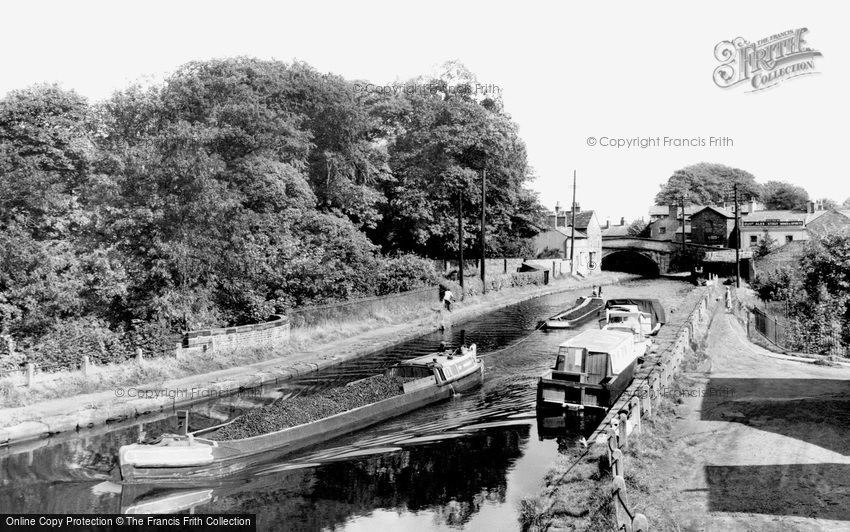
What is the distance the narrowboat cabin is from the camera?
19.0 m

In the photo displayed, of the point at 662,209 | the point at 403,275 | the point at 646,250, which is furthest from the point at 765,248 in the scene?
the point at 662,209

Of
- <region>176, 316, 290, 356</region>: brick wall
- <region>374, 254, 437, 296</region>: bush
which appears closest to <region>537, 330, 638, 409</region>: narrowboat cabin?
<region>176, 316, 290, 356</region>: brick wall

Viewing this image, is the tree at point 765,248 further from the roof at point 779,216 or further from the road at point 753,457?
the road at point 753,457

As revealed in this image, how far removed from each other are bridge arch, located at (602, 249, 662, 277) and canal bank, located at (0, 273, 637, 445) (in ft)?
194

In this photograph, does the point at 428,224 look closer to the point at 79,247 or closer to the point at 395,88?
A: the point at 395,88

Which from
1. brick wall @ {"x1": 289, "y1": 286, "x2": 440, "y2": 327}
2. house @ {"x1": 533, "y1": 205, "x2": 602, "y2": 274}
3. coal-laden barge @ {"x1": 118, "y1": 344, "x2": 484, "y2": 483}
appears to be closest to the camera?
coal-laden barge @ {"x1": 118, "y1": 344, "x2": 484, "y2": 483}

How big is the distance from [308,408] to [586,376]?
843cm

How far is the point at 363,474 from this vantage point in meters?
15.1

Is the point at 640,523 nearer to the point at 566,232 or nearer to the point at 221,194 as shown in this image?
the point at 221,194

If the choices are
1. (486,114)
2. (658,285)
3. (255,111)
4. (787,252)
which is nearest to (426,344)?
(255,111)

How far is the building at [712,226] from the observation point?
8656cm

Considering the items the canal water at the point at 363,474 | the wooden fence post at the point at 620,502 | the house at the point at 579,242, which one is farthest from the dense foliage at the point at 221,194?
the house at the point at 579,242

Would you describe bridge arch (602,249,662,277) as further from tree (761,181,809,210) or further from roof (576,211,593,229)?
tree (761,181,809,210)

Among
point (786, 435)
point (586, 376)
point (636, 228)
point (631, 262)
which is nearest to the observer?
point (786, 435)
